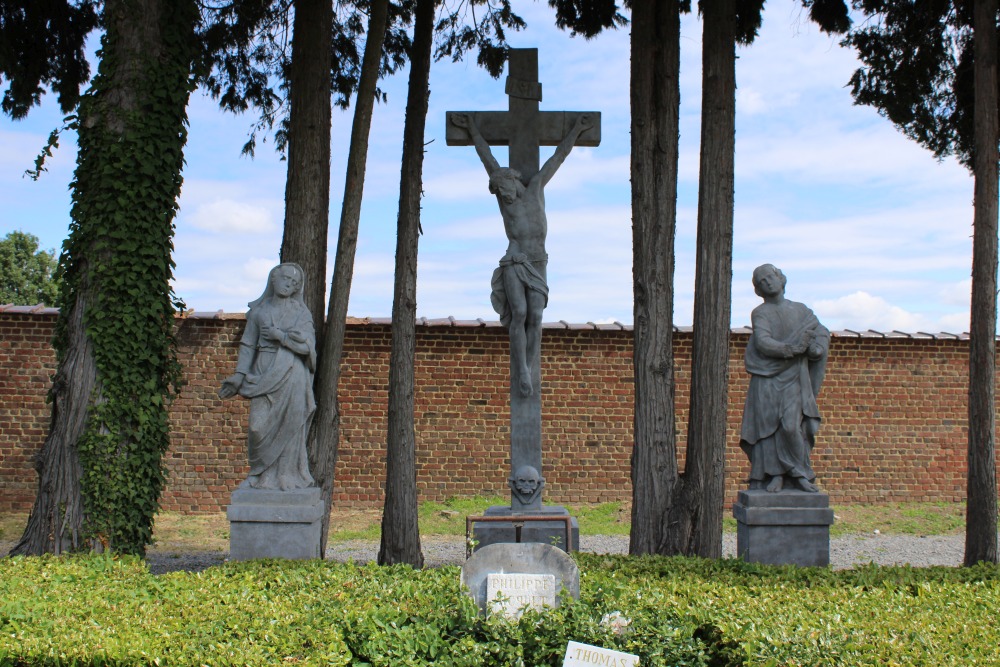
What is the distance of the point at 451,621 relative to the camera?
421 centimetres

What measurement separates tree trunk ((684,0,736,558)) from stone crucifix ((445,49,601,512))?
1.20m

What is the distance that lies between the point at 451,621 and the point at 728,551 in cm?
661

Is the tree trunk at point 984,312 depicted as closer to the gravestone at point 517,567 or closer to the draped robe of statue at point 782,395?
the draped robe of statue at point 782,395

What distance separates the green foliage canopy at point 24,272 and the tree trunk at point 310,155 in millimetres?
22331

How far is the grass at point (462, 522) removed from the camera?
10.5m

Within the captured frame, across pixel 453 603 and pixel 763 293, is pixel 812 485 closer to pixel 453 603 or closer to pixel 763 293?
pixel 763 293

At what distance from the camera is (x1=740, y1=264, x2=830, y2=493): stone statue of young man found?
22.3 ft

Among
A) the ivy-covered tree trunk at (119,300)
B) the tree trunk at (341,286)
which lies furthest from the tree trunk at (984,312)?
the ivy-covered tree trunk at (119,300)

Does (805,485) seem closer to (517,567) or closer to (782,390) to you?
(782,390)

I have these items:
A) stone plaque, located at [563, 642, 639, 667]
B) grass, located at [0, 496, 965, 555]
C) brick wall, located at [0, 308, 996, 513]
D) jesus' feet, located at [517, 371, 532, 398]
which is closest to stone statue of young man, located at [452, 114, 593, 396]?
jesus' feet, located at [517, 371, 532, 398]

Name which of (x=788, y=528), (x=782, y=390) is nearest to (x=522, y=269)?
(x=782, y=390)

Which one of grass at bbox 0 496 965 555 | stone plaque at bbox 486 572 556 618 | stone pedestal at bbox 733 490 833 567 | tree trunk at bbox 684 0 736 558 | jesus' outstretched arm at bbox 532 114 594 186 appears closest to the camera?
stone plaque at bbox 486 572 556 618

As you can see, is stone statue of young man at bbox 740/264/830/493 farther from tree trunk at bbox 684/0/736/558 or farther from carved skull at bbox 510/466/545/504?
carved skull at bbox 510/466/545/504

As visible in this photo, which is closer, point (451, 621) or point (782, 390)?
point (451, 621)
